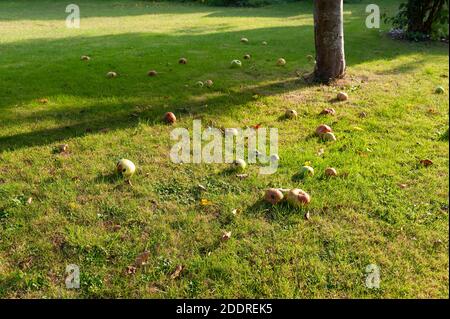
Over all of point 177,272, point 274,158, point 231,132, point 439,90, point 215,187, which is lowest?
point 177,272

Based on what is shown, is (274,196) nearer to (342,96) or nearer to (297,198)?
(297,198)

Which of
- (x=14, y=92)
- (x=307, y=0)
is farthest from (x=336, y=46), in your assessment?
(x=307, y=0)

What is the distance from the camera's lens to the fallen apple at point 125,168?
5.52 m

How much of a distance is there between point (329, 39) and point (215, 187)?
5138 mm

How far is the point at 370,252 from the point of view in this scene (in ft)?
13.6

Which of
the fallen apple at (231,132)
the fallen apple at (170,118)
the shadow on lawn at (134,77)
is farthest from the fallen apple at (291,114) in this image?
the fallen apple at (170,118)

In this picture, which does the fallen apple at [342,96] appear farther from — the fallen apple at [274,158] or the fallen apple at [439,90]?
the fallen apple at [274,158]

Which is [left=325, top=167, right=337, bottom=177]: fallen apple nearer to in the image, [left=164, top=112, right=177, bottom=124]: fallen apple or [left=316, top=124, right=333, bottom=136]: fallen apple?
[left=316, top=124, right=333, bottom=136]: fallen apple

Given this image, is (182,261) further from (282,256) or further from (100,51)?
(100,51)

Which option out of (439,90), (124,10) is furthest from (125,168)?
(124,10)

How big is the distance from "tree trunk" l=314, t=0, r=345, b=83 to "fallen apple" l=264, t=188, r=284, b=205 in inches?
203

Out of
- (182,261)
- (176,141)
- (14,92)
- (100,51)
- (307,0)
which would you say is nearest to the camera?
(182,261)

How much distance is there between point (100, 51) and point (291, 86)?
6291 mm

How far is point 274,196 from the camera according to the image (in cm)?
486
